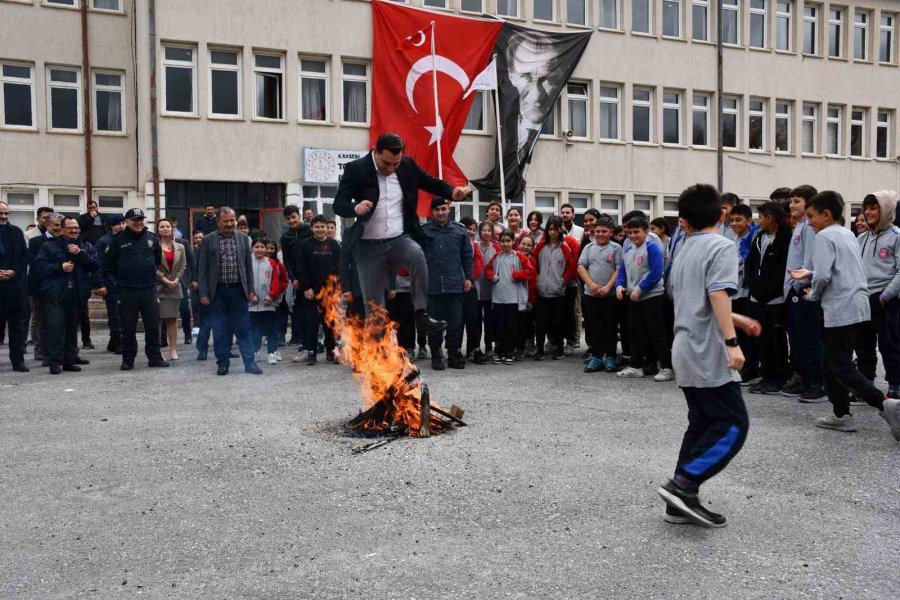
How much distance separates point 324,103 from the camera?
2778cm

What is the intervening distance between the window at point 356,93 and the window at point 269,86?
81.1 inches

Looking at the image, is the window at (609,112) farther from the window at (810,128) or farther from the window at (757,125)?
the window at (810,128)

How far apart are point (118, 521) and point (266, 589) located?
5.11ft

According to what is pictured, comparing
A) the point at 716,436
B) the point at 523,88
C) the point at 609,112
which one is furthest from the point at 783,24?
the point at 716,436

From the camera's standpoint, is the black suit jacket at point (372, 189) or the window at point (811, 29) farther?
the window at point (811, 29)

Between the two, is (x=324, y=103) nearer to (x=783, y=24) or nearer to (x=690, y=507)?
(x=783, y=24)

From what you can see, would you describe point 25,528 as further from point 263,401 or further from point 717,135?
→ point 717,135

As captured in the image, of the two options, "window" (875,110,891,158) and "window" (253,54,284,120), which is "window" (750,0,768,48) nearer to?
"window" (875,110,891,158)

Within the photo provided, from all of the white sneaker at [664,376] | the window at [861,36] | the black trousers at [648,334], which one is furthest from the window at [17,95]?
the window at [861,36]

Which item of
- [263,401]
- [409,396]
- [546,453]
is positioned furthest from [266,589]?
[263,401]

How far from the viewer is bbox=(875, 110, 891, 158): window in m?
38.7

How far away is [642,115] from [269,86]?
13.9 metres

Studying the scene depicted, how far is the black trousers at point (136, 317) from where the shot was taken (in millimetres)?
12797

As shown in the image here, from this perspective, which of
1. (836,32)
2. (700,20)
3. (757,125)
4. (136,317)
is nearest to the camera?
(136,317)
